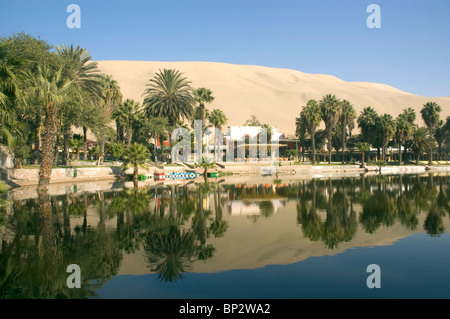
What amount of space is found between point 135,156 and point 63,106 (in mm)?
10886

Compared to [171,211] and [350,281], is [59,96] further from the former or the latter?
[350,281]

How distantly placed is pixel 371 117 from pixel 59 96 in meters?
68.0

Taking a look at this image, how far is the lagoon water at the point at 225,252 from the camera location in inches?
328

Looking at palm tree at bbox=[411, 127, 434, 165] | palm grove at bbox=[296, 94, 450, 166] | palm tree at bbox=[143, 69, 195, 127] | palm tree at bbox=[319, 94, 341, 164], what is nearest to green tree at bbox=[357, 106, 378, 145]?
palm grove at bbox=[296, 94, 450, 166]

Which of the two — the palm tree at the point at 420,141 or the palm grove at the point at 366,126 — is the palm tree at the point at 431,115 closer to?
the palm grove at the point at 366,126

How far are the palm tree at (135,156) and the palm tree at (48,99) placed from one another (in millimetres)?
12678

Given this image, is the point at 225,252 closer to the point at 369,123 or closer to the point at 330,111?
the point at 330,111

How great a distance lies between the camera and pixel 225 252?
11484mm

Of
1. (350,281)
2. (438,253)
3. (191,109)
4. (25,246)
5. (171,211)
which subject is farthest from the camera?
(191,109)

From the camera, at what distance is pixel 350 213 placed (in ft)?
61.5

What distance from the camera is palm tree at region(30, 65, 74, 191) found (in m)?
34.2

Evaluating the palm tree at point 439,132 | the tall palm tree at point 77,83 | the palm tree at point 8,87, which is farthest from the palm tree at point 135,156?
the palm tree at point 439,132

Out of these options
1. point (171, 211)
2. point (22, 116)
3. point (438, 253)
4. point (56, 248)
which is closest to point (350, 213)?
point (438, 253)
